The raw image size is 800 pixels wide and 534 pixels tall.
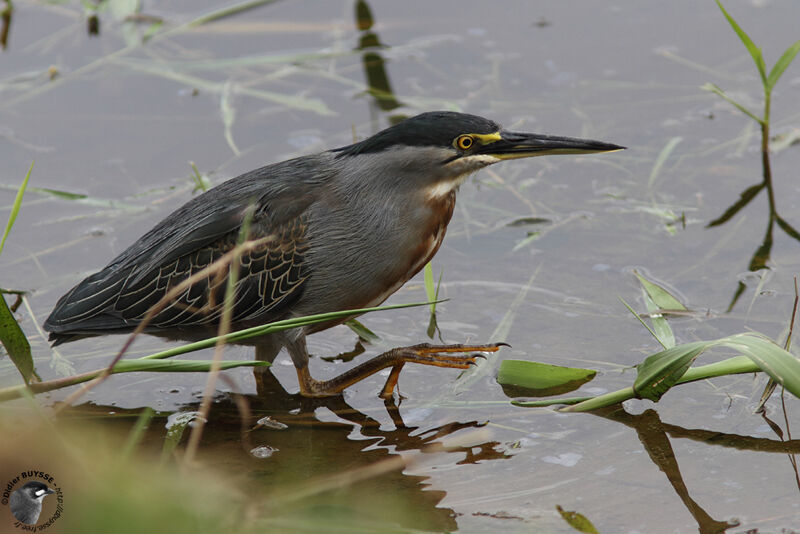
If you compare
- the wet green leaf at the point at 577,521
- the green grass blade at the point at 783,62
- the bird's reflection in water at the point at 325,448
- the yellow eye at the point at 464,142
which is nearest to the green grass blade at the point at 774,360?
the wet green leaf at the point at 577,521

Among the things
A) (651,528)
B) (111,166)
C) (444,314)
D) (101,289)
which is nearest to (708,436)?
(651,528)

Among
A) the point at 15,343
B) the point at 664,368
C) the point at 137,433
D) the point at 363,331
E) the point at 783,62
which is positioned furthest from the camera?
the point at 783,62

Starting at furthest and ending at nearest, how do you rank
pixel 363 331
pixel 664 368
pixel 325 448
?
pixel 363 331, pixel 325 448, pixel 664 368

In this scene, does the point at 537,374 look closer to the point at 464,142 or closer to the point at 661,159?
the point at 464,142

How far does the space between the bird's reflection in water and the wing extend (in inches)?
18.5

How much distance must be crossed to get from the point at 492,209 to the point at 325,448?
2433 mm

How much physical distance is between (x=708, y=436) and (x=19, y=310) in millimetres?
3860

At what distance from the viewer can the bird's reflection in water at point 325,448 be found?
431 centimetres

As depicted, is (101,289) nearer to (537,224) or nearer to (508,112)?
(537,224)

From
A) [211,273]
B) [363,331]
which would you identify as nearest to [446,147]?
[363,331]

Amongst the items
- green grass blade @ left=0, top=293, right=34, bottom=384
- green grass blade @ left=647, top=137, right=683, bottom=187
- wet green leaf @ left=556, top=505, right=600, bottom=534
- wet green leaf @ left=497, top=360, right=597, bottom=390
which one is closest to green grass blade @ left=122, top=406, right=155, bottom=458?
green grass blade @ left=0, top=293, right=34, bottom=384

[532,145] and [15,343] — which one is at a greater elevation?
[532,145]

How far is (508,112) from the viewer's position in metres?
7.63

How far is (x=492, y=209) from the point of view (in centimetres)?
673
